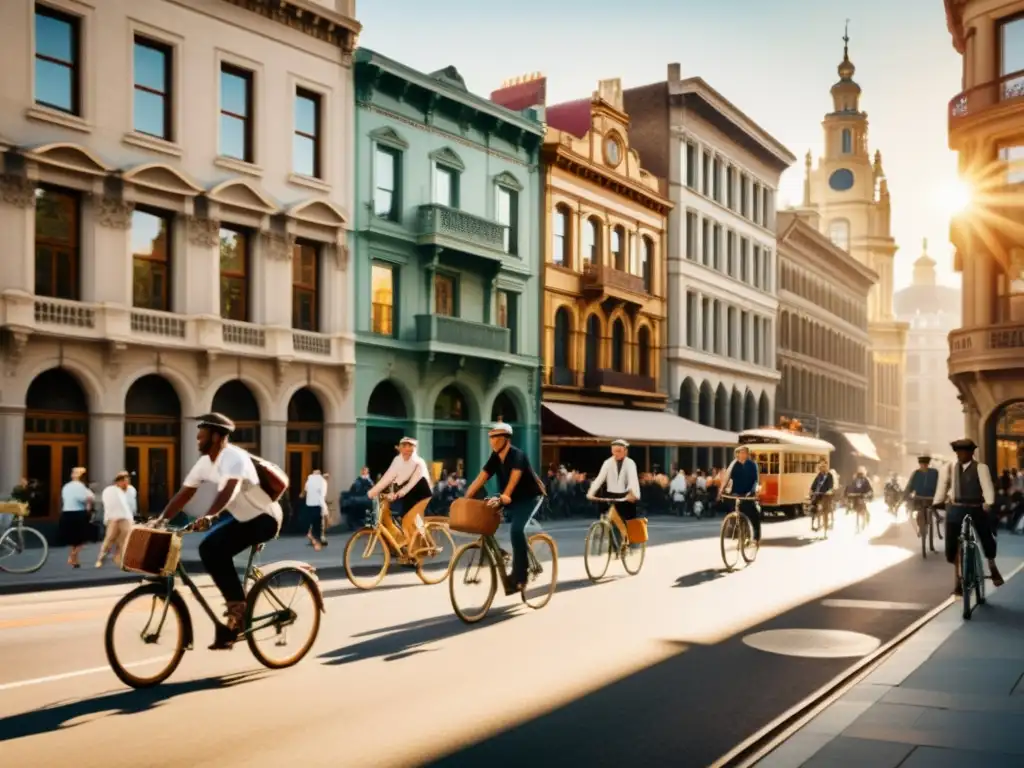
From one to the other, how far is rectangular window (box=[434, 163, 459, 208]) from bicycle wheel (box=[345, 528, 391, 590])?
2047 centimetres

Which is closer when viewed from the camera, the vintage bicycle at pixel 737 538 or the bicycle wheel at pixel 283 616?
the bicycle wheel at pixel 283 616

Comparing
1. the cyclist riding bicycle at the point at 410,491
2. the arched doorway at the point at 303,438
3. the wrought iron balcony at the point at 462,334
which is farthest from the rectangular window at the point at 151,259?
the cyclist riding bicycle at the point at 410,491

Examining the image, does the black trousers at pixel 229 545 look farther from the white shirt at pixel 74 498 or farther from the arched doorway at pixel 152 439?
the arched doorway at pixel 152 439

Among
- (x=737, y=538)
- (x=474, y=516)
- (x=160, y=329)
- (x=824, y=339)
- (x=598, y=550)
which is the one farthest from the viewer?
(x=824, y=339)

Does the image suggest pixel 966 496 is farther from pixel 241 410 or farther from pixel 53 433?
pixel 241 410

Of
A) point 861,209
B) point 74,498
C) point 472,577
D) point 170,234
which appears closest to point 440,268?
point 170,234

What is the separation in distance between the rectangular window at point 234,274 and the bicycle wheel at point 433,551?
1343 centimetres

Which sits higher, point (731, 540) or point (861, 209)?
point (861, 209)

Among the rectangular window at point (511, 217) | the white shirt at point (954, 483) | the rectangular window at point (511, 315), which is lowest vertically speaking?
the white shirt at point (954, 483)

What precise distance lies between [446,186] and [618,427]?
34.1 ft

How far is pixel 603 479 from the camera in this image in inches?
612

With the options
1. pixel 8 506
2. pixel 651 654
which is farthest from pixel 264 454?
pixel 651 654

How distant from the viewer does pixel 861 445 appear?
75625mm

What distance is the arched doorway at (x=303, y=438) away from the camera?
28641 millimetres
